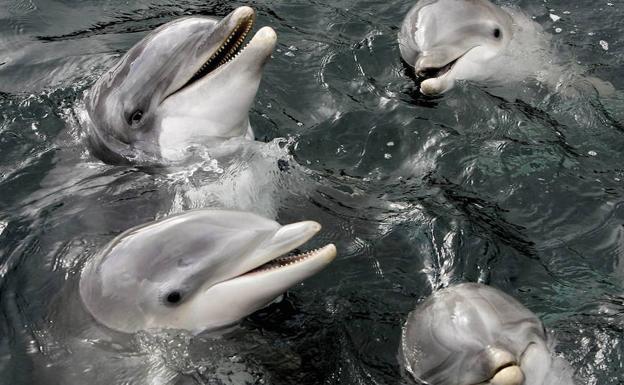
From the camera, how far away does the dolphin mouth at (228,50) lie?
7.14m

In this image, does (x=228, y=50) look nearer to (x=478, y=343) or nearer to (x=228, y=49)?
(x=228, y=49)

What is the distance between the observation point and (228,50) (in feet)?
24.0

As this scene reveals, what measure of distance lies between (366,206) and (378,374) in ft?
5.91

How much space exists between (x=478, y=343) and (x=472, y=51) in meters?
4.17

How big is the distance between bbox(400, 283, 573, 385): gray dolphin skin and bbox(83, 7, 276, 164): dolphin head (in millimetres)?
2408

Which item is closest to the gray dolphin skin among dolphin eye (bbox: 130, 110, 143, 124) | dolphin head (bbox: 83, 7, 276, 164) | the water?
the water

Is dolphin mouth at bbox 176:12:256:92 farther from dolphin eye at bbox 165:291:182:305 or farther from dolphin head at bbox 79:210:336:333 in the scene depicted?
dolphin eye at bbox 165:291:182:305

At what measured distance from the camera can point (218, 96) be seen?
7.23 m

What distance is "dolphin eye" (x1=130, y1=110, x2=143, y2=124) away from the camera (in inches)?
293

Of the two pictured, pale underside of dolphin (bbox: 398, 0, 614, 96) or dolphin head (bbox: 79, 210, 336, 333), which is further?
pale underside of dolphin (bbox: 398, 0, 614, 96)

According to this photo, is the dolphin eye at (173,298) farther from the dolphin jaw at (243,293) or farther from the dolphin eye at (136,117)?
the dolphin eye at (136,117)

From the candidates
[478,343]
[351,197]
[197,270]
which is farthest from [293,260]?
[351,197]

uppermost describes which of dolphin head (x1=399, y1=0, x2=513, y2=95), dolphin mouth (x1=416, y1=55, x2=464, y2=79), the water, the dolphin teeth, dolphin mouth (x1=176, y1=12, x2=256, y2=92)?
dolphin mouth (x1=176, y1=12, x2=256, y2=92)

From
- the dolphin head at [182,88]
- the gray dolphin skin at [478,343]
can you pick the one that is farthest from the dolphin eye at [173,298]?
the dolphin head at [182,88]
